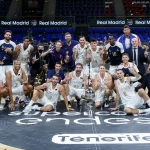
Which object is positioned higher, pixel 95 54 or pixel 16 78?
pixel 95 54

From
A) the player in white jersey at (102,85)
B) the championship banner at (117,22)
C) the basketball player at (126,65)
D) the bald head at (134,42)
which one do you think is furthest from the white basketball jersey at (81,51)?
the championship banner at (117,22)

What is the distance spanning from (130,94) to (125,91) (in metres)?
0.12

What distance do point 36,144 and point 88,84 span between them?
10.7ft

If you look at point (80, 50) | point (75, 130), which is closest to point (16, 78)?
point (80, 50)

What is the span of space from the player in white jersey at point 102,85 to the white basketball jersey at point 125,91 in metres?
0.45

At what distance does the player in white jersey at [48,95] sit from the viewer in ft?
21.1

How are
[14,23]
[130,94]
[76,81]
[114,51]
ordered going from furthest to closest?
1. [14,23]
2. [114,51]
3. [76,81]
4. [130,94]

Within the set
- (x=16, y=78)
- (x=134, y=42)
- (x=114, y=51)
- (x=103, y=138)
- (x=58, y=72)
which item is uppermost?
(x=134, y=42)

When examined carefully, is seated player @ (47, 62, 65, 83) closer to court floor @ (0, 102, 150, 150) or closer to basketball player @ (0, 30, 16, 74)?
basketball player @ (0, 30, 16, 74)

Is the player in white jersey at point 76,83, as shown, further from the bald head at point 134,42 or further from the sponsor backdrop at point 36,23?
the sponsor backdrop at point 36,23

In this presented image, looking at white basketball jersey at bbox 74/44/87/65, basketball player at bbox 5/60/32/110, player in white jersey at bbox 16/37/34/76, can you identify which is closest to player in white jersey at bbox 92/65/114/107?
white basketball jersey at bbox 74/44/87/65

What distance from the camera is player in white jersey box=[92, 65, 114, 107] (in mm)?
6816

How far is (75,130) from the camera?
4773mm

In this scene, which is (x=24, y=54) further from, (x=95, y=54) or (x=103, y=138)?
(x=103, y=138)
